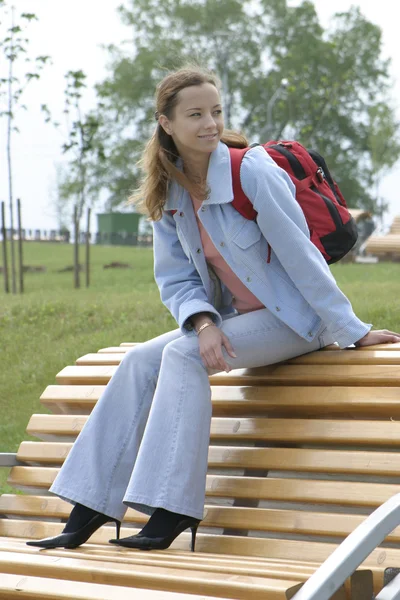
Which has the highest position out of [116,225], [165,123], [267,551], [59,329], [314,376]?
[165,123]

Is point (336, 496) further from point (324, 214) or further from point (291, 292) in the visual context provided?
point (324, 214)

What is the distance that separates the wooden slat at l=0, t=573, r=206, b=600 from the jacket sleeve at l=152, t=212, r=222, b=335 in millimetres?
1296

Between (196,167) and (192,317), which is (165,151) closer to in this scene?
(196,167)

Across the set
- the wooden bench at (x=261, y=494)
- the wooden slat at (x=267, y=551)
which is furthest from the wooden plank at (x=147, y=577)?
the wooden slat at (x=267, y=551)

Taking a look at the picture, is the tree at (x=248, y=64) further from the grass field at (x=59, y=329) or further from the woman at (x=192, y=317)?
the woman at (x=192, y=317)

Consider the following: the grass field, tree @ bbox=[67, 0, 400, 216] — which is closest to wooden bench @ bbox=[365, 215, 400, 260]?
the grass field

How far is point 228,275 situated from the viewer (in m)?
3.79

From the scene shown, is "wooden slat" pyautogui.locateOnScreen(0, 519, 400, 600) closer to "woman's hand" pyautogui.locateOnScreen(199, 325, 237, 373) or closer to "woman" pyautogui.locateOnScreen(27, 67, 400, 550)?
"woman" pyautogui.locateOnScreen(27, 67, 400, 550)

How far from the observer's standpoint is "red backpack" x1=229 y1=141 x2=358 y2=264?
3.77 m

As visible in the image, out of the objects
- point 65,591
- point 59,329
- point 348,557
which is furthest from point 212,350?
point 59,329

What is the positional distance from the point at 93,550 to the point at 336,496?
2.61 ft

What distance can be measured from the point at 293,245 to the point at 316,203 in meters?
0.28

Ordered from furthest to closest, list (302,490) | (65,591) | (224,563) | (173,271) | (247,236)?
(173,271)
(247,236)
(302,490)
(224,563)
(65,591)

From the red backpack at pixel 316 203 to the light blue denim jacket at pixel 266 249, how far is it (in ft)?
0.21
